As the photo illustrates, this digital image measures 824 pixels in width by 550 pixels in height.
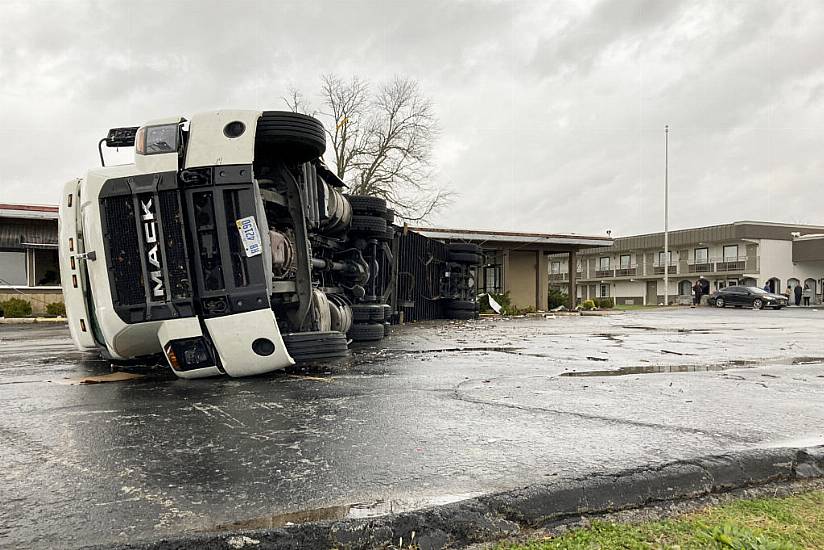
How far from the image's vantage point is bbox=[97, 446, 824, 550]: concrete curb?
1789mm

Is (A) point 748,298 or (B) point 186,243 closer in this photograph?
(B) point 186,243

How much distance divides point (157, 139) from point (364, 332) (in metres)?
4.55

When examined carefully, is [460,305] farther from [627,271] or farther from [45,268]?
[627,271]

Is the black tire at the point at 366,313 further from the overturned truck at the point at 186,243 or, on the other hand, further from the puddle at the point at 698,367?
the puddle at the point at 698,367

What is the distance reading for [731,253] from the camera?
2250 inches

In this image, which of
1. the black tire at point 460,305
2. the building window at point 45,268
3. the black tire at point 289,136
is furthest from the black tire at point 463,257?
the building window at point 45,268

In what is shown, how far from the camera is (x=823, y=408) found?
3719 mm

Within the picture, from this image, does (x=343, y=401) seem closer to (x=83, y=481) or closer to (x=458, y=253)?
(x=83, y=481)

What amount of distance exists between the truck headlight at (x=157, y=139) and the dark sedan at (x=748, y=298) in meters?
35.5

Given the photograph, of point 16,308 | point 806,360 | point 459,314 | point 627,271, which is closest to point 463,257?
point 459,314

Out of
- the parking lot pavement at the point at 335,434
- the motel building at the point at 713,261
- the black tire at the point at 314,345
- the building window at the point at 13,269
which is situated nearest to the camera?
the parking lot pavement at the point at 335,434

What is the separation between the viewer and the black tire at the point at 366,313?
351 inches

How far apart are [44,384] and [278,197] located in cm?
250

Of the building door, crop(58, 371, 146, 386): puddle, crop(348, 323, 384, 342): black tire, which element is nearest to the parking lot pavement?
crop(58, 371, 146, 386): puddle
